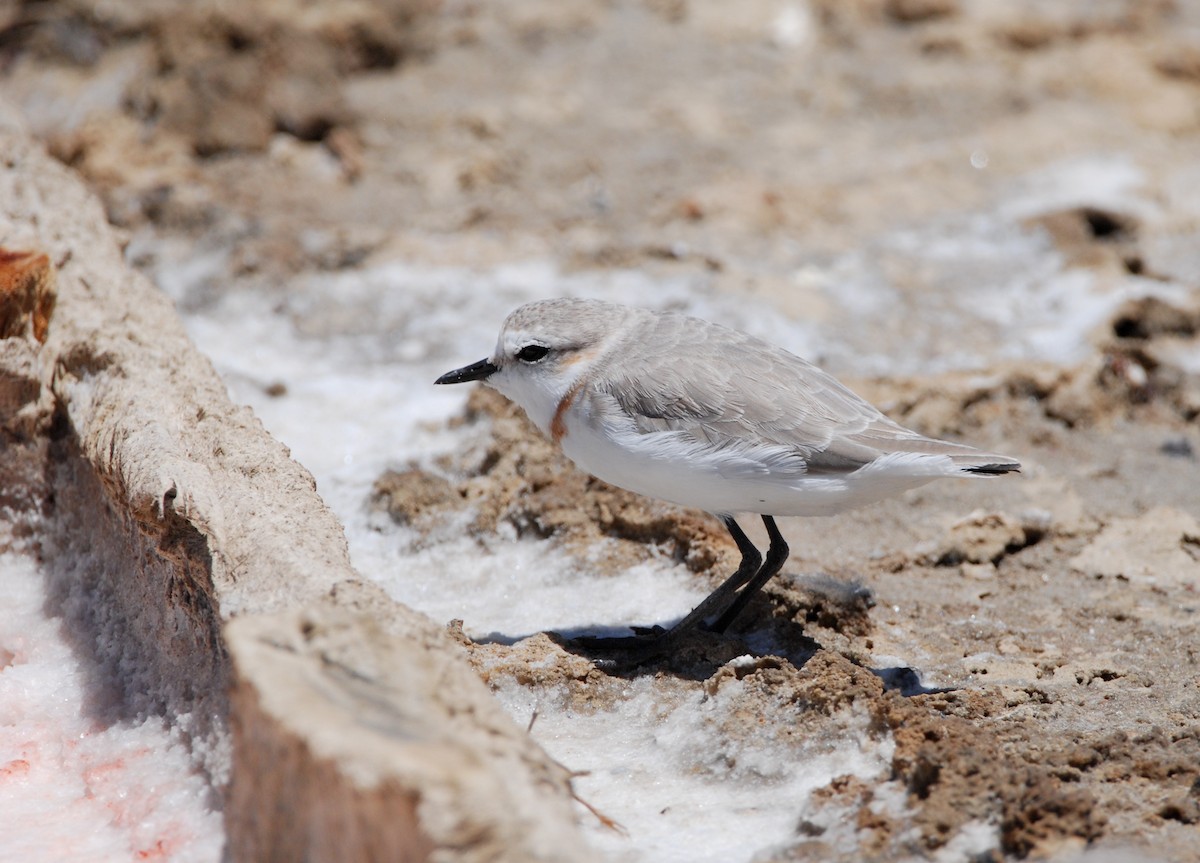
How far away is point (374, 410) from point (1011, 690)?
319 centimetres

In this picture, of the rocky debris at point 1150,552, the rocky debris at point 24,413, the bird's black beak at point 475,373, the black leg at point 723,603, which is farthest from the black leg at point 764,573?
the rocky debris at point 24,413

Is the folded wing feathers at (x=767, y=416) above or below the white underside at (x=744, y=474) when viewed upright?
above

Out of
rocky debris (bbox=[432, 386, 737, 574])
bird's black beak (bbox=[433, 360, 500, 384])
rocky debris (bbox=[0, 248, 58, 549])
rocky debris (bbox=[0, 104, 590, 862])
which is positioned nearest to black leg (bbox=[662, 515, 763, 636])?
rocky debris (bbox=[432, 386, 737, 574])

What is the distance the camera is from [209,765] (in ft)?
10.8

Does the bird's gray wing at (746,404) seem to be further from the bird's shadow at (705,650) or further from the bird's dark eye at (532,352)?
the bird's shadow at (705,650)

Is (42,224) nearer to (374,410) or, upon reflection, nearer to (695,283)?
(374,410)

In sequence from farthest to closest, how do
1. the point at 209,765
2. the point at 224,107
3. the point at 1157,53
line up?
the point at 1157,53, the point at 224,107, the point at 209,765

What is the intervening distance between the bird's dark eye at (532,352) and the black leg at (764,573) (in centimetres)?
96

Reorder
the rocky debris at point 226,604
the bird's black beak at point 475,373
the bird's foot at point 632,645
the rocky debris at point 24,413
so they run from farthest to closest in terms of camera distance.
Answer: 1. the bird's black beak at point 475,373
2. the rocky debris at point 24,413
3. the bird's foot at point 632,645
4. the rocky debris at point 226,604

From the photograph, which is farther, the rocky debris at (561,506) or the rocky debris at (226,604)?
the rocky debris at (561,506)

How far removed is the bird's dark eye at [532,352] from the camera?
433 cm

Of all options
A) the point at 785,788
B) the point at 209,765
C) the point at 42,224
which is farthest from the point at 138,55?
the point at 785,788

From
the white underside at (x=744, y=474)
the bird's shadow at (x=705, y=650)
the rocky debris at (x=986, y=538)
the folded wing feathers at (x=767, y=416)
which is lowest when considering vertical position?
the rocky debris at (x=986, y=538)

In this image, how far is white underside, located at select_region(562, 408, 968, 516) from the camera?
13.0 ft
